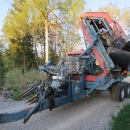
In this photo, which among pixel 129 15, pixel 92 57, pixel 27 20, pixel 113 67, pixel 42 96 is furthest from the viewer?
pixel 129 15

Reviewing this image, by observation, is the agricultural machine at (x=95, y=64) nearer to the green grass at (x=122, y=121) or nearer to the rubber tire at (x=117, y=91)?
the rubber tire at (x=117, y=91)

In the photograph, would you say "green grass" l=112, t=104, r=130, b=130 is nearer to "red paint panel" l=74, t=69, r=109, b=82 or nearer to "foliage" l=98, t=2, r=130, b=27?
"red paint panel" l=74, t=69, r=109, b=82

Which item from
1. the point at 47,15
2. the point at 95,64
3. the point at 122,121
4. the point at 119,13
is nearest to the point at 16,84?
the point at 95,64

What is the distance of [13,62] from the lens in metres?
18.9

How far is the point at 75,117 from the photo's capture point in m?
5.42

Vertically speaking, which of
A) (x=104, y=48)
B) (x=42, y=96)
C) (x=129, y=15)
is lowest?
(x=42, y=96)

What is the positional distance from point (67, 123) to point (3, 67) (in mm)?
5905

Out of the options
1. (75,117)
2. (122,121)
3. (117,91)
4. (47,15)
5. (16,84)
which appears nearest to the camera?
(122,121)

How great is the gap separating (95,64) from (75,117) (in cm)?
268

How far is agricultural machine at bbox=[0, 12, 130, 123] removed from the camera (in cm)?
592

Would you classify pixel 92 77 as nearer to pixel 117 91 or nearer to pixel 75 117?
pixel 117 91

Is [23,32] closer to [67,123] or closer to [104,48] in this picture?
[104,48]

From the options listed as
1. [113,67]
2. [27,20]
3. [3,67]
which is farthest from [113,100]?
[27,20]

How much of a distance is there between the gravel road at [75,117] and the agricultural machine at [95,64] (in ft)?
1.66
